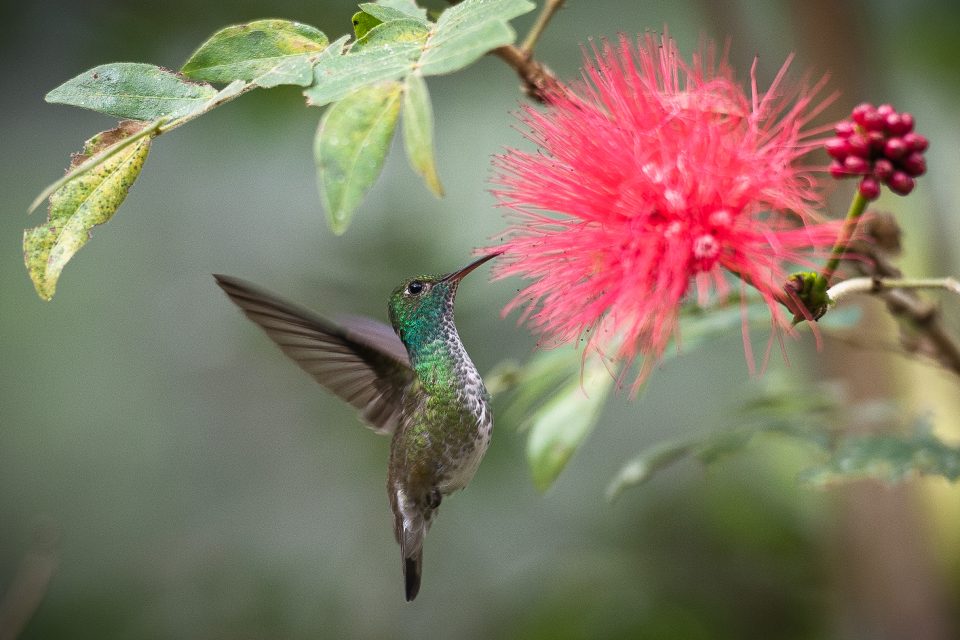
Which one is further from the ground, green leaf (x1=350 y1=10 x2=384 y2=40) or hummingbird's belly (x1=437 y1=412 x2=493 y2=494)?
green leaf (x1=350 y1=10 x2=384 y2=40)

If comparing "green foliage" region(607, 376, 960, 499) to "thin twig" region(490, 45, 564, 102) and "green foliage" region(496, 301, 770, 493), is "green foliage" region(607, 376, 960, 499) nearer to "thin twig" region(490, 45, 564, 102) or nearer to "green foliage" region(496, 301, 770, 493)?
"green foliage" region(496, 301, 770, 493)

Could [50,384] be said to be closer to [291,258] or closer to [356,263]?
[291,258]

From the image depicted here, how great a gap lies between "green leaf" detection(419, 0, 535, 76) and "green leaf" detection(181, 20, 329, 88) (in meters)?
0.13

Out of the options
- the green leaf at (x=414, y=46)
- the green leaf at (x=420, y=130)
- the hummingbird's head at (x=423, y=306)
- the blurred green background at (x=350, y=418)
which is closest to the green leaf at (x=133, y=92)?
the green leaf at (x=414, y=46)

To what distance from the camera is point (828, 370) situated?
82.7 inches

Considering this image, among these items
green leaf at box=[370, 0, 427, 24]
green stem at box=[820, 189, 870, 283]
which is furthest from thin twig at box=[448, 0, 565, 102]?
green stem at box=[820, 189, 870, 283]

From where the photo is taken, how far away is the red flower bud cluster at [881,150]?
958 millimetres

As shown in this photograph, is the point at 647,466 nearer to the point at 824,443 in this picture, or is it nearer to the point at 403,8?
the point at 824,443

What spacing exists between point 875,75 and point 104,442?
2413 mm

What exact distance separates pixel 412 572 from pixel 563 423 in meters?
0.30

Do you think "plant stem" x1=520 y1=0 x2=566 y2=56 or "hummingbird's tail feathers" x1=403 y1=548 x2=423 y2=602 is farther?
"hummingbird's tail feathers" x1=403 y1=548 x2=423 y2=602

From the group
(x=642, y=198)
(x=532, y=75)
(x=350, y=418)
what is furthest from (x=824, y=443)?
(x=350, y=418)

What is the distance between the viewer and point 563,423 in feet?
4.30

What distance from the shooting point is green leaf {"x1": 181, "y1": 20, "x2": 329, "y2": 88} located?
0.88 metres
